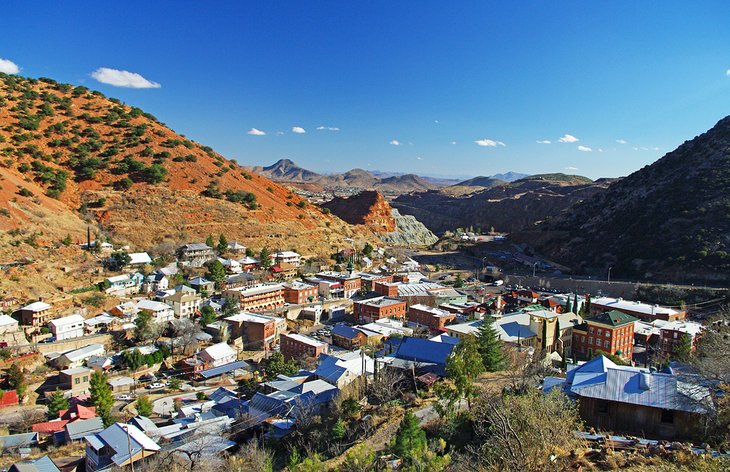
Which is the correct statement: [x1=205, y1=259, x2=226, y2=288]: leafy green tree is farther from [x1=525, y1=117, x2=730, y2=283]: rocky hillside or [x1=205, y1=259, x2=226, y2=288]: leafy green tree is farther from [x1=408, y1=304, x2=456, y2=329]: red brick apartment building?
[x1=525, y1=117, x2=730, y2=283]: rocky hillside

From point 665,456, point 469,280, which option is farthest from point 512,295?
point 665,456

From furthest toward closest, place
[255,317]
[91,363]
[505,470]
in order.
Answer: [255,317] → [91,363] → [505,470]

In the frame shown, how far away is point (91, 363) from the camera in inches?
1083

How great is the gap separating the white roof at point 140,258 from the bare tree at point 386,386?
2933 centimetres

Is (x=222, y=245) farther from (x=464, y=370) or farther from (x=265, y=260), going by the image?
(x=464, y=370)

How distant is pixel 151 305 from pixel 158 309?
0.78 m

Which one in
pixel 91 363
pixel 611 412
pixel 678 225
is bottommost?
pixel 91 363

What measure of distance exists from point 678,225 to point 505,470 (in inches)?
2370

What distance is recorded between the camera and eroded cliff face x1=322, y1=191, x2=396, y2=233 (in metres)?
84.1

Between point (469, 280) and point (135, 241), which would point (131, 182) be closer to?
point (135, 241)

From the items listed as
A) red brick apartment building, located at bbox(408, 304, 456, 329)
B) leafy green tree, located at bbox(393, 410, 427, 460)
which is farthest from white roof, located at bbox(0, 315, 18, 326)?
red brick apartment building, located at bbox(408, 304, 456, 329)

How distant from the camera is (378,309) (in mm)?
38719

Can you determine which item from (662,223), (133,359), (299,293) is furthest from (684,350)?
(662,223)

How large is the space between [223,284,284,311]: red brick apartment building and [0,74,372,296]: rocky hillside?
1104cm
